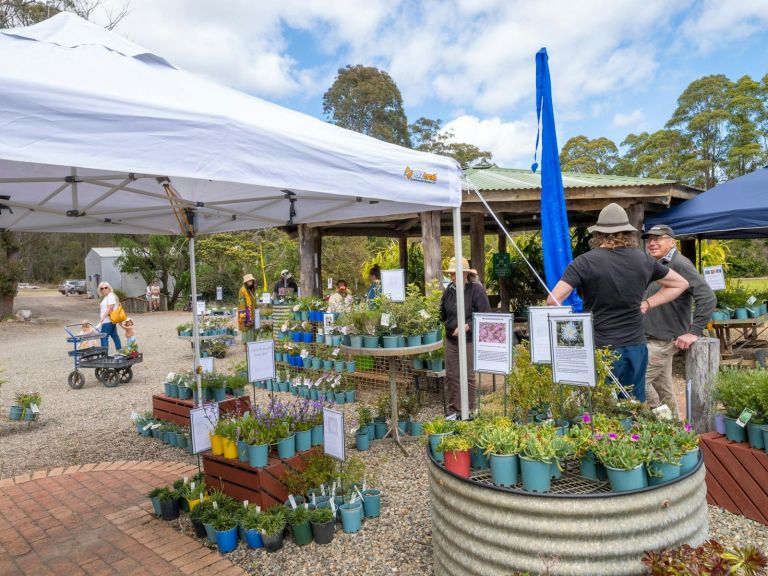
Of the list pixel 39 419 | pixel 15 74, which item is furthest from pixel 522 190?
pixel 39 419

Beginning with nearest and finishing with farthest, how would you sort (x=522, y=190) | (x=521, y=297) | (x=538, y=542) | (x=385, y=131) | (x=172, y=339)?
(x=538, y=542)
(x=522, y=190)
(x=521, y=297)
(x=172, y=339)
(x=385, y=131)

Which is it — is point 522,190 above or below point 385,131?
below

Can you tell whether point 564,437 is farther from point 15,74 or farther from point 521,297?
point 521,297

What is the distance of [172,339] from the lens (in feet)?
44.4

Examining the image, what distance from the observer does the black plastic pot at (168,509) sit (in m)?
3.17

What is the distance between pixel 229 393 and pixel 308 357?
2136 mm

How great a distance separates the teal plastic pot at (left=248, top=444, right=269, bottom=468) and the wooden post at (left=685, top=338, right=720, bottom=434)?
102 inches

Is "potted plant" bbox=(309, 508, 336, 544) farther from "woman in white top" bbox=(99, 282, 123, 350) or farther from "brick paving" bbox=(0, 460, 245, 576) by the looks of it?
"woman in white top" bbox=(99, 282, 123, 350)

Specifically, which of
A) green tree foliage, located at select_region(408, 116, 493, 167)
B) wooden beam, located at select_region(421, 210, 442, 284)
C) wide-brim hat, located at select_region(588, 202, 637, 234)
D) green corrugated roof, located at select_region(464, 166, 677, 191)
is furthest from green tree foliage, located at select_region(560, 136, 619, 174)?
wide-brim hat, located at select_region(588, 202, 637, 234)

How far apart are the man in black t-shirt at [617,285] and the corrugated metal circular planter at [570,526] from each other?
1.05m

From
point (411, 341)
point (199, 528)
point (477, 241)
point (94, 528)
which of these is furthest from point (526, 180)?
point (94, 528)

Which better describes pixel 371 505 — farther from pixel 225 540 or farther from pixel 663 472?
pixel 663 472

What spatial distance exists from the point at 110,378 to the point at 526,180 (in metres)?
6.89

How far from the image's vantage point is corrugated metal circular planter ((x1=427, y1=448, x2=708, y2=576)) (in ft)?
6.30
